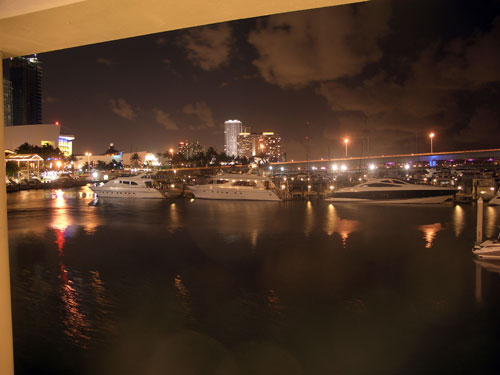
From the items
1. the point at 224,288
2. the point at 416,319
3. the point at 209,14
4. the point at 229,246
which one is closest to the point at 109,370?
the point at 224,288

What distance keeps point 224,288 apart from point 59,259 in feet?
20.8

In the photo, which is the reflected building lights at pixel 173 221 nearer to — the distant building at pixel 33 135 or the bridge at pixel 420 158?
the bridge at pixel 420 158

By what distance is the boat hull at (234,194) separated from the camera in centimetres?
3073

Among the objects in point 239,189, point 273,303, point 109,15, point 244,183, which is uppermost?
point 109,15

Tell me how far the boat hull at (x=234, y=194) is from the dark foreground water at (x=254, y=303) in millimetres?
14664

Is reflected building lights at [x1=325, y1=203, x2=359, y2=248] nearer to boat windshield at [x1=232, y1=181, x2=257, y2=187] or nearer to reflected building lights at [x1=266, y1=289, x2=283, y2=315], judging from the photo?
reflected building lights at [x1=266, y1=289, x2=283, y2=315]

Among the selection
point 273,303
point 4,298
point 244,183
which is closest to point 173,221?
point 244,183

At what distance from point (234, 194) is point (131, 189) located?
33.0ft

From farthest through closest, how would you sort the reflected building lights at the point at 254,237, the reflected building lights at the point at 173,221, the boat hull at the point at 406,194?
the boat hull at the point at 406,194, the reflected building lights at the point at 173,221, the reflected building lights at the point at 254,237

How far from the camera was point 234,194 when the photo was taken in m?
31.8

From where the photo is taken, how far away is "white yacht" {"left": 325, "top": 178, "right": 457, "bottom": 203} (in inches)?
1028

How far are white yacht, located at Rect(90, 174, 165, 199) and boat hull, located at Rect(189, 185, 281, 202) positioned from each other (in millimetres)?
3788

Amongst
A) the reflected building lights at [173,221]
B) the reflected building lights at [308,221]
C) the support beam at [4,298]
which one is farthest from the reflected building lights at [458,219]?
the support beam at [4,298]

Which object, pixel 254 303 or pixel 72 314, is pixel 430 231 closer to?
pixel 254 303
